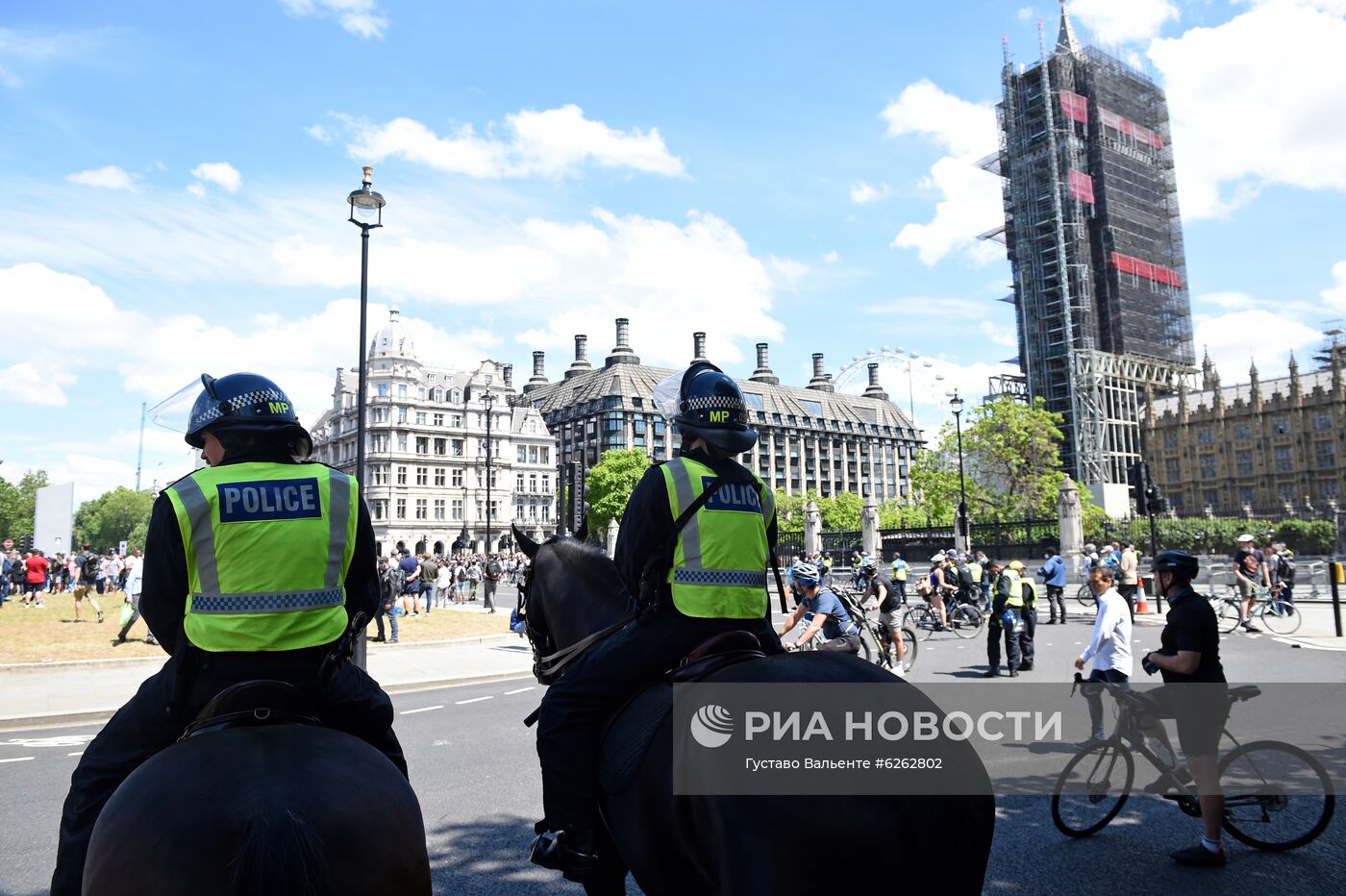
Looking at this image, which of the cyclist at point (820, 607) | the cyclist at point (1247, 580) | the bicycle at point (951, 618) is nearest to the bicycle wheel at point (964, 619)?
the bicycle at point (951, 618)

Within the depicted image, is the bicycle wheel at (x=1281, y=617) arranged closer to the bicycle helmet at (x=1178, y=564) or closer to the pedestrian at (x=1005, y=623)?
the pedestrian at (x=1005, y=623)

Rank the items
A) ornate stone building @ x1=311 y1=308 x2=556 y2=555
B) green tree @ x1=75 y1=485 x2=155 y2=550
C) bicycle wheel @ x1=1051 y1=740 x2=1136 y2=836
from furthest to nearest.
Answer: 1. green tree @ x1=75 y1=485 x2=155 y2=550
2. ornate stone building @ x1=311 y1=308 x2=556 y2=555
3. bicycle wheel @ x1=1051 y1=740 x2=1136 y2=836

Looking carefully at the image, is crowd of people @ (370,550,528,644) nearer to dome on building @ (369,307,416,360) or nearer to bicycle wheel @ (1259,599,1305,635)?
bicycle wheel @ (1259,599,1305,635)

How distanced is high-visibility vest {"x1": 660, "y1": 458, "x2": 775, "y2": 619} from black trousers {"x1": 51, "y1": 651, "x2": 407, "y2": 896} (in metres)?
1.27

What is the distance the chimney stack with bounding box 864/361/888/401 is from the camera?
157m

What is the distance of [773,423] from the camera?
426 feet

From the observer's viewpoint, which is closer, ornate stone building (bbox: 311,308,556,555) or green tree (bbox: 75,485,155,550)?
ornate stone building (bbox: 311,308,556,555)

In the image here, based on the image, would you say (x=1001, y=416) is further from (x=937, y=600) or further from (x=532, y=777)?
(x=532, y=777)

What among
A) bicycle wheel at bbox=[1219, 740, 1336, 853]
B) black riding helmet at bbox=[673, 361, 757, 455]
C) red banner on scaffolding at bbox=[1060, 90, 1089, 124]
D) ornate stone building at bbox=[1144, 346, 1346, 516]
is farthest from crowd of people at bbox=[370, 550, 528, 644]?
ornate stone building at bbox=[1144, 346, 1346, 516]

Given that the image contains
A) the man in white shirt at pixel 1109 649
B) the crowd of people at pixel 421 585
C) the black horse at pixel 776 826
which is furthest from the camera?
the crowd of people at pixel 421 585

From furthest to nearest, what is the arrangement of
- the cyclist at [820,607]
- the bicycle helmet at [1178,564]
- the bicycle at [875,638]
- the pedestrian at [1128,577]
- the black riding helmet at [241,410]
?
the pedestrian at [1128,577] → the bicycle at [875,638] → the cyclist at [820,607] → the bicycle helmet at [1178,564] → the black riding helmet at [241,410]

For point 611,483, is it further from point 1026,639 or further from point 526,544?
point 526,544

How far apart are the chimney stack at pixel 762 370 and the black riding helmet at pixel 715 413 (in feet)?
454

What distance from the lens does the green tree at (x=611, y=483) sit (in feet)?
283
